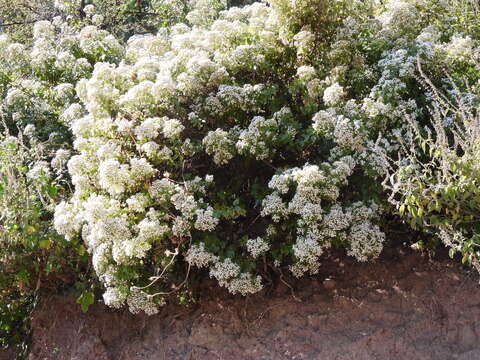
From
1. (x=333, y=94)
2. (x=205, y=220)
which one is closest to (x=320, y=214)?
(x=205, y=220)

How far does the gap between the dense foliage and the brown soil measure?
27cm

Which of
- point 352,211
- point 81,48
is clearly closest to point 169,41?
point 81,48

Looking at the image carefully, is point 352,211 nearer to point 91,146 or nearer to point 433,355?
point 433,355

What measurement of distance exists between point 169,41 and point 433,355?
4.12 metres

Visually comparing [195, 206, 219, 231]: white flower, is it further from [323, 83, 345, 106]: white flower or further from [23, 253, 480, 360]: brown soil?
[323, 83, 345, 106]: white flower

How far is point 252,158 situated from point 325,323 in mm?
1509

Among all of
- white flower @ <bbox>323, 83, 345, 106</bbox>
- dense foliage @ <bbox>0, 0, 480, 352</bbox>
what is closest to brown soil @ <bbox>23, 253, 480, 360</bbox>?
dense foliage @ <bbox>0, 0, 480, 352</bbox>

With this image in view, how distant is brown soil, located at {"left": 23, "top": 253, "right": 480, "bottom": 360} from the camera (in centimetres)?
423

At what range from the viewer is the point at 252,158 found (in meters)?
4.87

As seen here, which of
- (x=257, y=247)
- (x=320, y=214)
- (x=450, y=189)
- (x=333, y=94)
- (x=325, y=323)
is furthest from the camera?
(x=333, y=94)

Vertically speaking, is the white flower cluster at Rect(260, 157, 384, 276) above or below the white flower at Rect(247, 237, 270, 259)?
above

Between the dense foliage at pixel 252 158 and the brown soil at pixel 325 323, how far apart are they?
0.90 ft

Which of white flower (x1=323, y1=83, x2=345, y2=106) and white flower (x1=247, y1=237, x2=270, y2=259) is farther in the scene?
white flower (x1=323, y1=83, x2=345, y2=106)

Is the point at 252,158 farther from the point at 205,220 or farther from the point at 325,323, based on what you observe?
the point at 325,323
